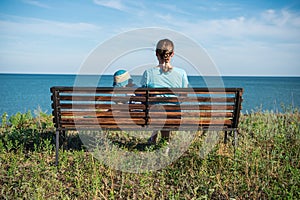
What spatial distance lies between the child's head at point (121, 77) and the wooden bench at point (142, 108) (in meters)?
0.76

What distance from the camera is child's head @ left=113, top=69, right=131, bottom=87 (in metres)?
5.95

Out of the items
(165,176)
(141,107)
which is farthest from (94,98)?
(165,176)

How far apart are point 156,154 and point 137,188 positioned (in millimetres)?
1210

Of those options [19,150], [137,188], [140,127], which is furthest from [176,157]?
[19,150]

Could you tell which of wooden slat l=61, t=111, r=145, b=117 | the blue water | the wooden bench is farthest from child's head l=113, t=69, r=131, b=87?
wooden slat l=61, t=111, r=145, b=117

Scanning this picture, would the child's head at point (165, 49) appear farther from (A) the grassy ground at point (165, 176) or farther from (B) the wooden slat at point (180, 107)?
(A) the grassy ground at point (165, 176)

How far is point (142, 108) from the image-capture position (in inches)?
201

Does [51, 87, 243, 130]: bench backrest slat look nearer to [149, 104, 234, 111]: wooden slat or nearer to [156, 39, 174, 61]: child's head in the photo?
[149, 104, 234, 111]: wooden slat

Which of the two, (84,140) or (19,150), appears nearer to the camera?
(19,150)

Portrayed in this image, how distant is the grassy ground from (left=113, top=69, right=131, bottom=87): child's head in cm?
126

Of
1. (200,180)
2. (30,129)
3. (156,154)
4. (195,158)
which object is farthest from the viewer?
(30,129)

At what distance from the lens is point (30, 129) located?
6934mm

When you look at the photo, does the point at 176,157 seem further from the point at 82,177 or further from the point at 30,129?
the point at 30,129

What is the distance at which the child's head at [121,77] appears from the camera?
5953 mm
